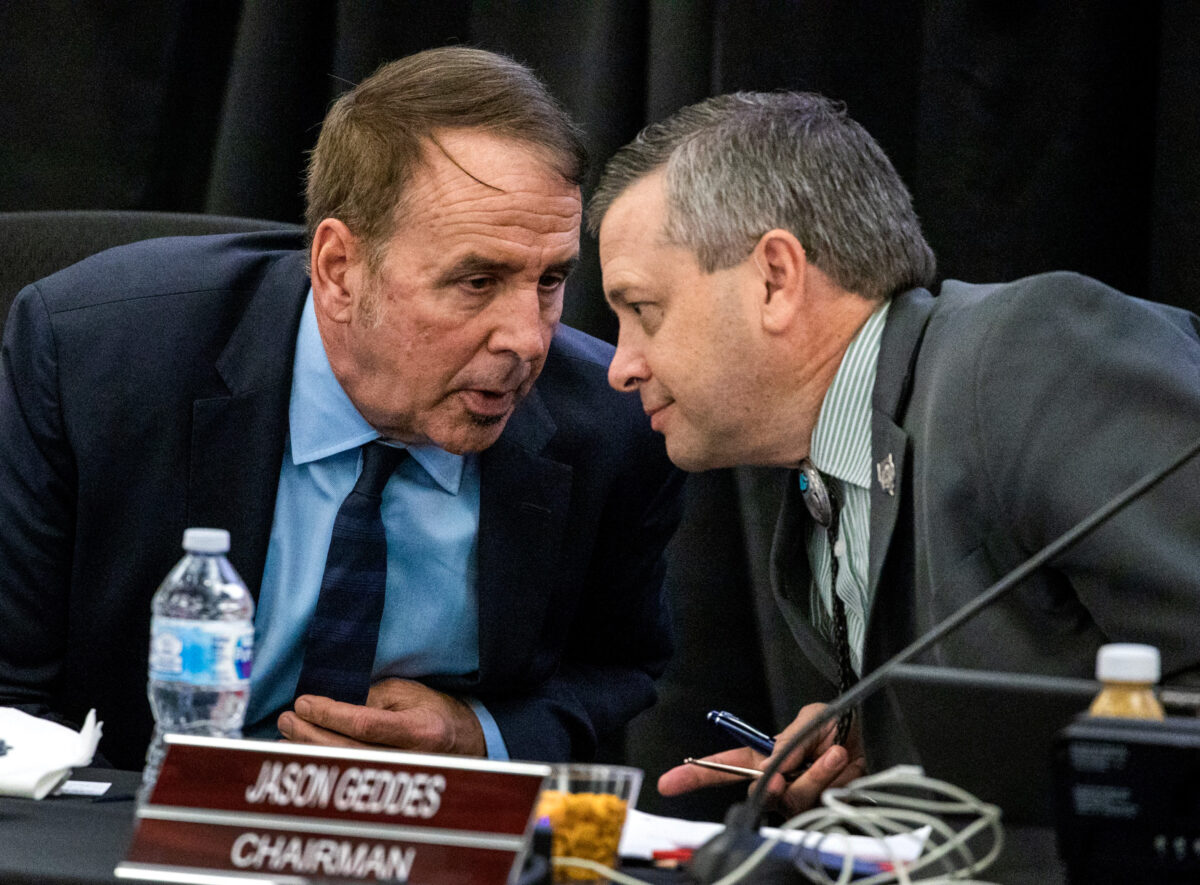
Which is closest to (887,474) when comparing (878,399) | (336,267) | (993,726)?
(878,399)

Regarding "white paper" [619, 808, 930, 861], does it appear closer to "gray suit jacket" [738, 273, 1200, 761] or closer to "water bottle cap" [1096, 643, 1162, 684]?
"water bottle cap" [1096, 643, 1162, 684]

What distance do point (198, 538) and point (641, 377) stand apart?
0.64 m

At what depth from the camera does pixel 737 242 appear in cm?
147

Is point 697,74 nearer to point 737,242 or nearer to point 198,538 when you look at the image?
point 737,242

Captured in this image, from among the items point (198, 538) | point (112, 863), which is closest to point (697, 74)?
point (198, 538)

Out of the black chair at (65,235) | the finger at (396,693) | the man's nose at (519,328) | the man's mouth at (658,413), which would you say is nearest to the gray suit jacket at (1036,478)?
the man's mouth at (658,413)

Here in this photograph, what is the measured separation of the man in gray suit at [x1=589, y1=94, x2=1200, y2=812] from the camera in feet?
4.01

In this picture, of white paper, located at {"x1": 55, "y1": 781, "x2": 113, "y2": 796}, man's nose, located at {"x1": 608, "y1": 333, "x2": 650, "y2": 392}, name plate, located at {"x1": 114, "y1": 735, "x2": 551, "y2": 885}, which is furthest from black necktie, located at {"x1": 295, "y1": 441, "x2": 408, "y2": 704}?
name plate, located at {"x1": 114, "y1": 735, "x2": 551, "y2": 885}

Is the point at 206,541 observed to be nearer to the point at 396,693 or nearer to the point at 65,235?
the point at 396,693

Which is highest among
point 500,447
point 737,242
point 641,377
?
point 737,242

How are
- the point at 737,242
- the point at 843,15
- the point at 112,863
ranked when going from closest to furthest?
the point at 112,863 < the point at 737,242 < the point at 843,15

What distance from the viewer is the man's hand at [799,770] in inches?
53.2

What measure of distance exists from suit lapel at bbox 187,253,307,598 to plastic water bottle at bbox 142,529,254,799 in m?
0.17

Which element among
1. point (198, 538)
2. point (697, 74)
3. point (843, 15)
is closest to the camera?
point (198, 538)
